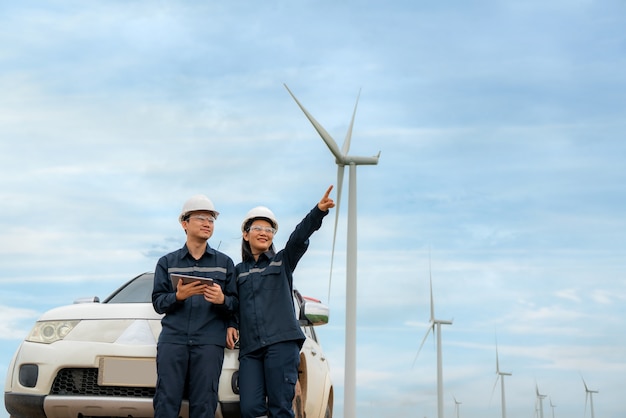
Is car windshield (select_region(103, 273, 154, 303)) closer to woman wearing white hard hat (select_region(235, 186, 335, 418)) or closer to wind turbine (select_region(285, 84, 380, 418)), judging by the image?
woman wearing white hard hat (select_region(235, 186, 335, 418))

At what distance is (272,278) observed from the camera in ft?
19.6

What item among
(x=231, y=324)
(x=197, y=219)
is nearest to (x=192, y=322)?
(x=231, y=324)

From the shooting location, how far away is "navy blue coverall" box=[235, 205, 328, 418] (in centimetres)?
568

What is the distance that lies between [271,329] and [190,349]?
557mm

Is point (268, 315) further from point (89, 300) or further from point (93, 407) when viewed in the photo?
point (89, 300)

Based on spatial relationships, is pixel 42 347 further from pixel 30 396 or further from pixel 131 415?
pixel 131 415

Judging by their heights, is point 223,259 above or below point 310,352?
above

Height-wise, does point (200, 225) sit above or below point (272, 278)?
above

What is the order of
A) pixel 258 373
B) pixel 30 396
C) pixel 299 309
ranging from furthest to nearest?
pixel 299 309
pixel 30 396
pixel 258 373

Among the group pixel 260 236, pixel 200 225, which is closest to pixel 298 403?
pixel 260 236

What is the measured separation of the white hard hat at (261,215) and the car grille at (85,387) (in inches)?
53.8

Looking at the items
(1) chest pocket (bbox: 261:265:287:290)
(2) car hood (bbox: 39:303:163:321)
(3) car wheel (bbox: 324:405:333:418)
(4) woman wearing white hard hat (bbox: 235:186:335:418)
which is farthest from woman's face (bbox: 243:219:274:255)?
(3) car wheel (bbox: 324:405:333:418)

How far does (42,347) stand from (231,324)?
4.55 feet

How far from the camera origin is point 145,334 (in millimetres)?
6059
